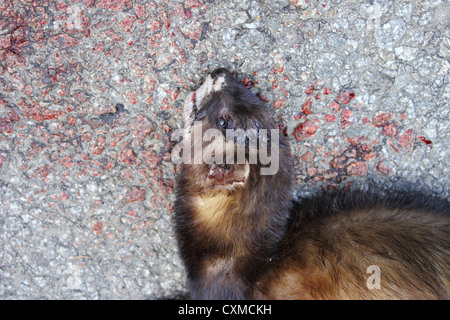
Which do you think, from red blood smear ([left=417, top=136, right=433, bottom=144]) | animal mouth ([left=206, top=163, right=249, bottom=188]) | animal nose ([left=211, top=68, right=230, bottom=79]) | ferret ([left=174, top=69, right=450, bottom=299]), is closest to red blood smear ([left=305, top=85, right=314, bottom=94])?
ferret ([left=174, top=69, right=450, bottom=299])

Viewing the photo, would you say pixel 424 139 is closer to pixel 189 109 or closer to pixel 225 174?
pixel 225 174

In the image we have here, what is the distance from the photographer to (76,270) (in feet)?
9.22

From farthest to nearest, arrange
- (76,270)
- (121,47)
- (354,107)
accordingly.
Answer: (76,270) < (354,107) < (121,47)

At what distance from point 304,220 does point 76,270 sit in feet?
5.52

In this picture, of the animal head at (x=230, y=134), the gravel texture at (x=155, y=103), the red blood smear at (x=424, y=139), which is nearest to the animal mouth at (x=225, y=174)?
the animal head at (x=230, y=134)

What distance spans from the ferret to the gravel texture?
214mm

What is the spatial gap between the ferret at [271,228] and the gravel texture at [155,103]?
0.70ft

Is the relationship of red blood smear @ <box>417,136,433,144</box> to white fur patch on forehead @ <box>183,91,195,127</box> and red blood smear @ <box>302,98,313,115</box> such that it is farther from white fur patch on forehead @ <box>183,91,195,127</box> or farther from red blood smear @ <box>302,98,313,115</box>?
white fur patch on forehead @ <box>183,91,195,127</box>

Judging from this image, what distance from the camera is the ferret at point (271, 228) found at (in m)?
2.27

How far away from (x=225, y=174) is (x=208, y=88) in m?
0.54

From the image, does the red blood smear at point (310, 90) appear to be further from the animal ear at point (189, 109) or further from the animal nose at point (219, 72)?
the animal ear at point (189, 109)

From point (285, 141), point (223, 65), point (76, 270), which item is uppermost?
point (223, 65)

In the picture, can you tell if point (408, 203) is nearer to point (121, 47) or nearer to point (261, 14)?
point (261, 14)

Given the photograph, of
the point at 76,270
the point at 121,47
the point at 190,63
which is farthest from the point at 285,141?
the point at 76,270
